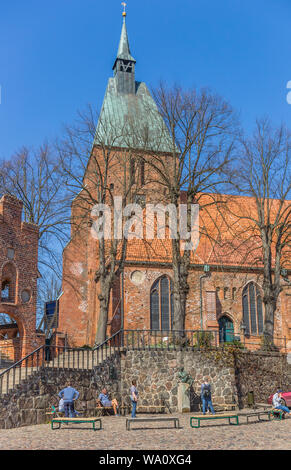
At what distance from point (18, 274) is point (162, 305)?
12273mm

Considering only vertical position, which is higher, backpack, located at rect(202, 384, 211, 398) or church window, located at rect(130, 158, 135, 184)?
church window, located at rect(130, 158, 135, 184)

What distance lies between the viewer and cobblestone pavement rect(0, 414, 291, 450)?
1128cm

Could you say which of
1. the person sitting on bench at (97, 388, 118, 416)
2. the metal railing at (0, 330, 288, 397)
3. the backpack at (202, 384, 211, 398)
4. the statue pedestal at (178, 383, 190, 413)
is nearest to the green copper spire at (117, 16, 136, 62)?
the metal railing at (0, 330, 288, 397)

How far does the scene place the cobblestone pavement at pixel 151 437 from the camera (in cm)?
1128

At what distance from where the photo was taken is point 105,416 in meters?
18.5

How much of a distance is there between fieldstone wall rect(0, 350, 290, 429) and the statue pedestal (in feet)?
0.87

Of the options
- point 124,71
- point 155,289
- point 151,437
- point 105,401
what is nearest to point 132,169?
point 155,289

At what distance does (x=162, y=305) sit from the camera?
31.9 m

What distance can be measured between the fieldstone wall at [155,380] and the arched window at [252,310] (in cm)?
901

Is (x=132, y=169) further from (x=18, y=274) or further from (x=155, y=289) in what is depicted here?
(x=18, y=274)
